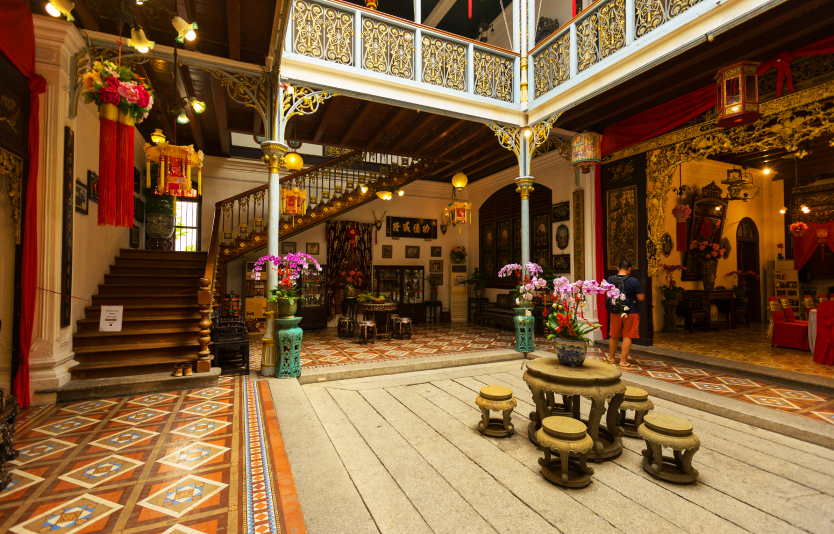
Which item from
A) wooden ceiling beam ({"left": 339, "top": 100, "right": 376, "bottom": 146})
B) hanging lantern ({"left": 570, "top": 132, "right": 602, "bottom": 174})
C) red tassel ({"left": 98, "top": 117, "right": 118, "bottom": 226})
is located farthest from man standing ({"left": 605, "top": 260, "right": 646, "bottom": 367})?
red tassel ({"left": 98, "top": 117, "right": 118, "bottom": 226})

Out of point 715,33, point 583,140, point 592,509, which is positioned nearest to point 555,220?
point 583,140

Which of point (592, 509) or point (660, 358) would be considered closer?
point (592, 509)

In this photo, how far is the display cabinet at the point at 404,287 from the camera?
11.3m

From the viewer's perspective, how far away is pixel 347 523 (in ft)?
7.09

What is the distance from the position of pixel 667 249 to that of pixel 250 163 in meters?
10.8

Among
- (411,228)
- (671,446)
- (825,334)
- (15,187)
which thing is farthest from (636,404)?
(411,228)

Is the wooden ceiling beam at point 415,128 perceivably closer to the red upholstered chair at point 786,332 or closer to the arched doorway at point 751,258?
the red upholstered chair at point 786,332

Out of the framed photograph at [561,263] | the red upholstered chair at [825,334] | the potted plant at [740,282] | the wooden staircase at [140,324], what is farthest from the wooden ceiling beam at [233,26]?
the potted plant at [740,282]

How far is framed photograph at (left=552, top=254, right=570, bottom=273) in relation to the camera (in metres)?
8.74

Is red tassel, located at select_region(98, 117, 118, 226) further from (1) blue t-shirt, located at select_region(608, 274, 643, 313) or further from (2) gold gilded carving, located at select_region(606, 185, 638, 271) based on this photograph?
(2) gold gilded carving, located at select_region(606, 185, 638, 271)

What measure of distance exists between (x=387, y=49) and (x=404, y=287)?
270 inches

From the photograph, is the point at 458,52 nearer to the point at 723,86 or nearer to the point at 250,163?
the point at 723,86

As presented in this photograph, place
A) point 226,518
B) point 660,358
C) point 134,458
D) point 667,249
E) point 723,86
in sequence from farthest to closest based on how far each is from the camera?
point 667,249 < point 660,358 < point 723,86 < point 134,458 < point 226,518

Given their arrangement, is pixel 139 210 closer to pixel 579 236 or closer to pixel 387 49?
pixel 387 49
